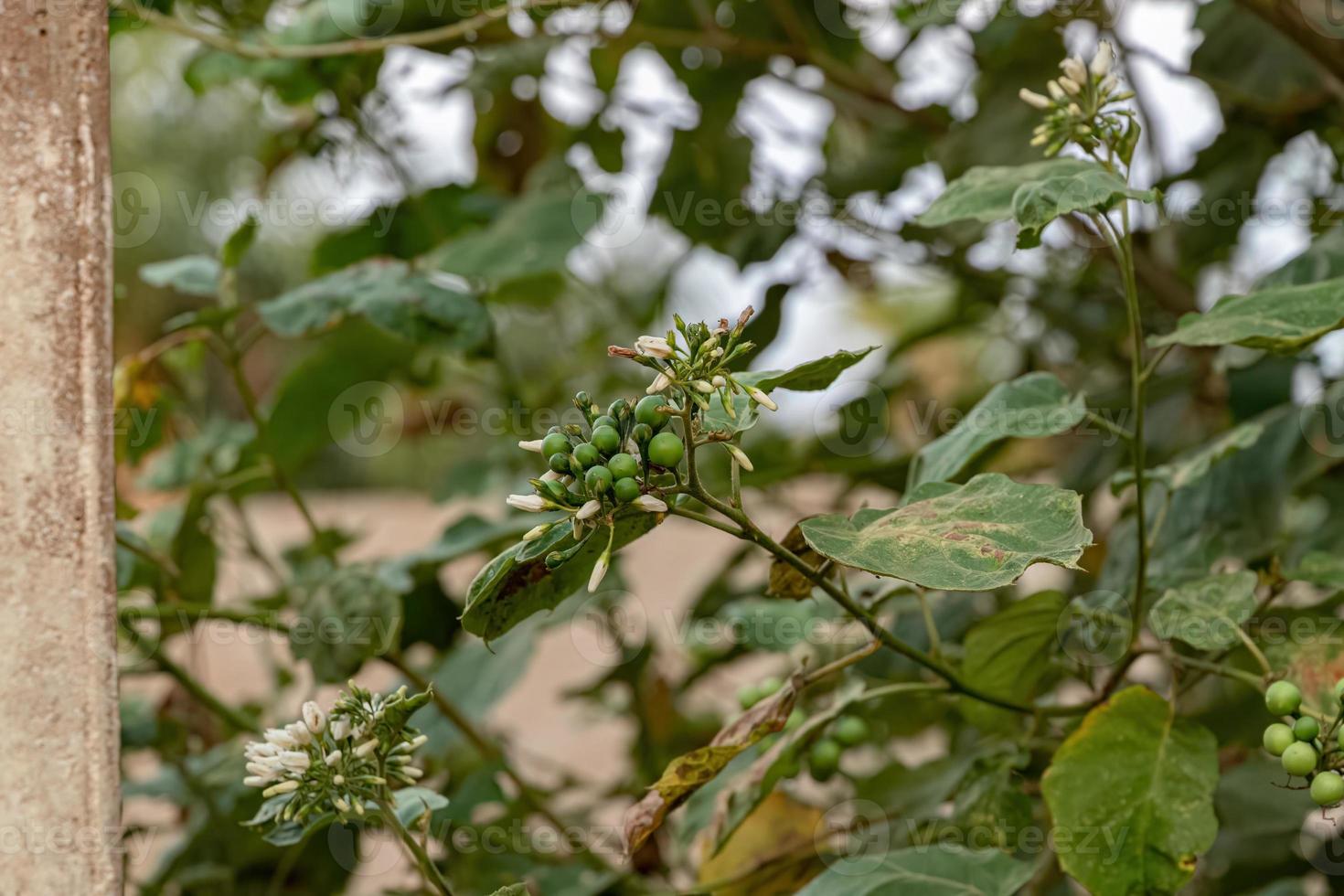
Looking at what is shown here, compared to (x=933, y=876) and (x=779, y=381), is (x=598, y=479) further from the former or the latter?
(x=933, y=876)

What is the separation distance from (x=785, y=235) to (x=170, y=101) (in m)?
10.5

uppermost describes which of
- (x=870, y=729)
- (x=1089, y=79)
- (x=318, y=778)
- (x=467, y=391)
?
(x=1089, y=79)

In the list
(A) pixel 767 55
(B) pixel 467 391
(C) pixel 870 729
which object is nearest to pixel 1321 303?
(C) pixel 870 729

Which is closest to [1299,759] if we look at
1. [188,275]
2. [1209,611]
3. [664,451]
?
[1209,611]

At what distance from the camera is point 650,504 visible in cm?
50

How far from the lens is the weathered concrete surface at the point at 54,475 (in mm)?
489

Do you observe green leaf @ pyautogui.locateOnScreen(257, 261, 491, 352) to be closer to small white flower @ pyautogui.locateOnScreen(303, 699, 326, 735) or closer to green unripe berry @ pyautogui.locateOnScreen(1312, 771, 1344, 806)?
small white flower @ pyautogui.locateOnScreen(303, 699, 326, 735)

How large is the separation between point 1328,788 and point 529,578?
370 millimetres

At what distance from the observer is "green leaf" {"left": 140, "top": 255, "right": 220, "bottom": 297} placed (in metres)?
0.99

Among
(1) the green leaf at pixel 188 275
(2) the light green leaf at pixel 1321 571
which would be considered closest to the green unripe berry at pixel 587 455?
(2) the light green leaf at pixel 1321 571

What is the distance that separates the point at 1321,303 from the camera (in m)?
0.64

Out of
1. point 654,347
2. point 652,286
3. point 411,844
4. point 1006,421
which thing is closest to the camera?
point 654,347

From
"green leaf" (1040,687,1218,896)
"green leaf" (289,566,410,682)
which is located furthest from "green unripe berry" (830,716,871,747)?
"green leaf" (289,566,410,682)

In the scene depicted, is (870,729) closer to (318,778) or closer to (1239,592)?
(1239,592)
